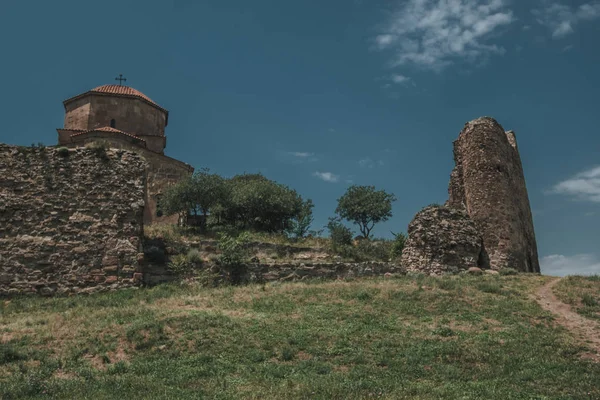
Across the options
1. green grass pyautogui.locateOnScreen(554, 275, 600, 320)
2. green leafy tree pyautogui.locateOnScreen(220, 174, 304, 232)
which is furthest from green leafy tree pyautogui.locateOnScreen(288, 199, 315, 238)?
green grass pyautogui.locateOnScreen(554, 275, 600, 320)

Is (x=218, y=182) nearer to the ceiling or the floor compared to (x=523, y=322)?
nearer to the ceiling

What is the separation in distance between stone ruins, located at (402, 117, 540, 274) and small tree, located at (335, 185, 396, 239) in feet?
22.7

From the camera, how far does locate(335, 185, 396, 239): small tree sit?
3159cm

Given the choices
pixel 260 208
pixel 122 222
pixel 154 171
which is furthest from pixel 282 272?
pixel 154 171

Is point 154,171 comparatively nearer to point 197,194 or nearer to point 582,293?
point 197,194

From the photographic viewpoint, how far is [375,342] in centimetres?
1115

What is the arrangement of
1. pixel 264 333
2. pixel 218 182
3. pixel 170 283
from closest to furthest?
pixel 264 333, pixel 170 283, pixel 218 182

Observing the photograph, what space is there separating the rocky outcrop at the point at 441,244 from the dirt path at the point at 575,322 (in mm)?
Answer: 4720

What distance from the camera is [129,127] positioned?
112 ft

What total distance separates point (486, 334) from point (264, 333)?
15.0 feet

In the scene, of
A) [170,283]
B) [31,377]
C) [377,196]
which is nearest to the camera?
[31,377]

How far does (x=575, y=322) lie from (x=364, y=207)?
18.7 metres

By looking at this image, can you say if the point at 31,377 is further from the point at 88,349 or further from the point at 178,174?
the point at 178,174

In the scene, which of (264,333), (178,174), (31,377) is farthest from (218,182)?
(31,377)
